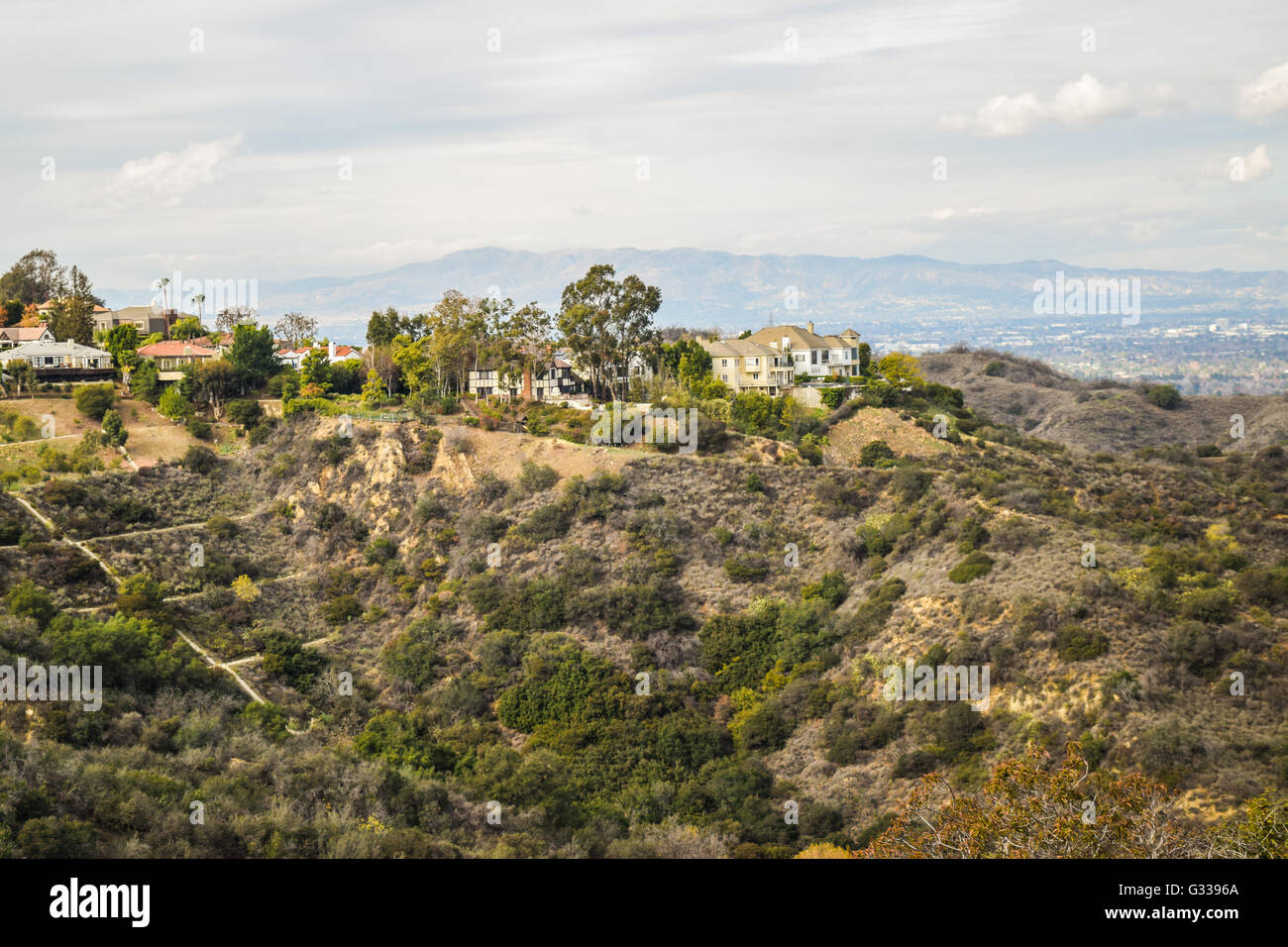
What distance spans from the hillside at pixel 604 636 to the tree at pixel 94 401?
6.65 m

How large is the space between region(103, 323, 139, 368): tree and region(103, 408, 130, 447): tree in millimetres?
7040

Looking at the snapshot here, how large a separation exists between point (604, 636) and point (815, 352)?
2969 centimetres

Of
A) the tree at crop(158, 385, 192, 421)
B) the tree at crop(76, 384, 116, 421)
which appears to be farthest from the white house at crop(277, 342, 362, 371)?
the tree at crop(76, 384, 116, 421)

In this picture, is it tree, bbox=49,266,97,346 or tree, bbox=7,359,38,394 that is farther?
tree, bbox=49,266,97,346

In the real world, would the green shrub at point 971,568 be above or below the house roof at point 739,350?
below

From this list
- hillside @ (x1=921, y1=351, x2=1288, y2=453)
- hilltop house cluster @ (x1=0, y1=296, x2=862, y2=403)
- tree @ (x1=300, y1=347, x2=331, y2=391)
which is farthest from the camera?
hillside @ (x1=921, y1=351, x2=1288, y2=453)

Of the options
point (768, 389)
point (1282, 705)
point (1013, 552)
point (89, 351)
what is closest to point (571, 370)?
point (768, 389)

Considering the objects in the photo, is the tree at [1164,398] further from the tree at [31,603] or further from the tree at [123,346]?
the tree at [31,603]

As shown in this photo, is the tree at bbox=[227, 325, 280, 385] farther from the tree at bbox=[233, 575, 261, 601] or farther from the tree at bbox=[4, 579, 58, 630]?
the tree at bbox=[4, 579, 58, 630]

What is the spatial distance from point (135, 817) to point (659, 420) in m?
33.2

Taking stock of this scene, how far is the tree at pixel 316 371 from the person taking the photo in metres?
59.0

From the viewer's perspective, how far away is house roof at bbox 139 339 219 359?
60.3 meters

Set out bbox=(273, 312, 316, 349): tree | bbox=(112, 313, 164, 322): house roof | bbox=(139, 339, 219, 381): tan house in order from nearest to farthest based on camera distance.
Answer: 1. bbox=(139, 339, 219, 381): tan house
2. bbox=(112, 313, 164, 322): house roof
3. bbox=(273, 312, 316, 349): tree

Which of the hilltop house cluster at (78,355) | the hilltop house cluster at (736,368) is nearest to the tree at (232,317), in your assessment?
the hilltop house cluster at (78,355)
